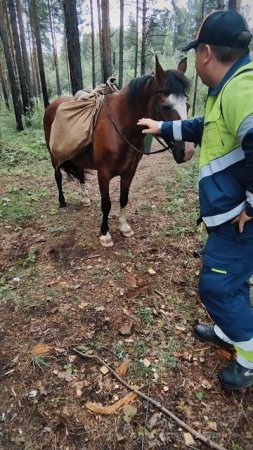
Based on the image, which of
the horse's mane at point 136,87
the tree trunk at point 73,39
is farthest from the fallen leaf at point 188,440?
the tree trunk at point 73,39

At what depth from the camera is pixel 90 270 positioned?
12.9 feet

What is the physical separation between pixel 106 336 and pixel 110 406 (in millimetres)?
677

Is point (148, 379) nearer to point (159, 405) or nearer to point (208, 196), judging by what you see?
point (159, 405)

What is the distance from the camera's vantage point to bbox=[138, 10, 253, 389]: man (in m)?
1.78

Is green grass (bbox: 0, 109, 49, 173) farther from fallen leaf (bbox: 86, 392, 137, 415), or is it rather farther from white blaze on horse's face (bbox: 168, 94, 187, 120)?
fallen leaf (bbox: 86, 392, 137, 415)

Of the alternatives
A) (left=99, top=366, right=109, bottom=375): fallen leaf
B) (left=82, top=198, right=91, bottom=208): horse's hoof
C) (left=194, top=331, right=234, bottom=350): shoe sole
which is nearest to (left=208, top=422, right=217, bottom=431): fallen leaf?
(left=194, top=331, right=234, bottom=350): shoe sole

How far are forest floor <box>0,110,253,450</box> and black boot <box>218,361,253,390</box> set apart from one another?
102mm

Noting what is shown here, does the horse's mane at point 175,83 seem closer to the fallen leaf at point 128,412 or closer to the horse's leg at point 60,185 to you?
the fallen leaf at point 128,412

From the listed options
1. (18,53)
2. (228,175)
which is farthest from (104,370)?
(18,53)

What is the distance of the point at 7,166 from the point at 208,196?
7.62 m

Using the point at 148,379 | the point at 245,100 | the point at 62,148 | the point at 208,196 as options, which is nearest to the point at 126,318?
the point at 148,379

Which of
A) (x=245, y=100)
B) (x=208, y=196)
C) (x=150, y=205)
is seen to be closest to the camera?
(x=245, y=100)

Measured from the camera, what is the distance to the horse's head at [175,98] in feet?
10.5

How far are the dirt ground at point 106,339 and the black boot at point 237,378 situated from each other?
10cm
